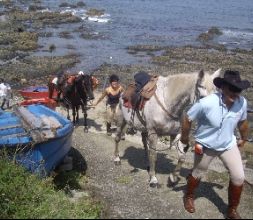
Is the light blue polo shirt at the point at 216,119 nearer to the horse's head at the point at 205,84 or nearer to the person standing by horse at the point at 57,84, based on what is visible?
the horse's head at the point at 205,84

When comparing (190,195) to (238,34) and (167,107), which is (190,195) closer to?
(167,107)

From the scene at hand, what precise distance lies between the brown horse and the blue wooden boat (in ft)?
10.6

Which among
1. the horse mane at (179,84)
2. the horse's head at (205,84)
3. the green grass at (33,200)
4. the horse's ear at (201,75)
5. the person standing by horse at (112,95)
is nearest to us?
the green grass at (33,200)

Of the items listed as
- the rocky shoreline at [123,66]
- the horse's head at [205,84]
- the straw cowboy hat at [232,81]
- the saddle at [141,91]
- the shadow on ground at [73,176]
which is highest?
the straw cowboy hat at [232,81]

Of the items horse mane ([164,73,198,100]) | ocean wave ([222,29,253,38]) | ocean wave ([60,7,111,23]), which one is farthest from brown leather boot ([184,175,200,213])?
ocean wave ([60,7,111,23])

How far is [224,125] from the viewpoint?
727 cm

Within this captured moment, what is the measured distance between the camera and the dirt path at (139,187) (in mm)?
8461

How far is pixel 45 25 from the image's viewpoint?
152 feet

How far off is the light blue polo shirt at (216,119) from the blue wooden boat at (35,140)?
3.56 m

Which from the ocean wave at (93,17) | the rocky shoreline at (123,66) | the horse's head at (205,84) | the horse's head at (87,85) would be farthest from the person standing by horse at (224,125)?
the ocean wave at (93,17)

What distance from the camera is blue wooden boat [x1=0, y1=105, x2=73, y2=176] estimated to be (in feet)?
30.2

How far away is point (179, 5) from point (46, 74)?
153 ft

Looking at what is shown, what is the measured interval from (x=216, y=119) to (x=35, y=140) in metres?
3.94

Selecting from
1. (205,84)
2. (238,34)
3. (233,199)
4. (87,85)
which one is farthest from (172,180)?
(238,34)
